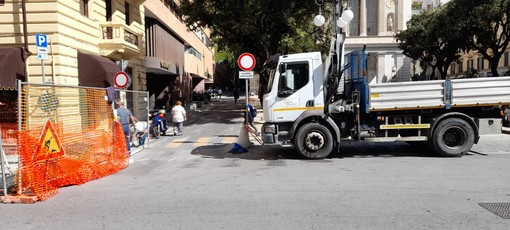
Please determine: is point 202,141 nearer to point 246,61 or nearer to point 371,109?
point 246,61

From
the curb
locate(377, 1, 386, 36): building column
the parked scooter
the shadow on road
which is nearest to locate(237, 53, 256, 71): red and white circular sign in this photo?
the shadow on road

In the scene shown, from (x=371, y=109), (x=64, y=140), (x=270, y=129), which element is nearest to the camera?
(x=64, y=140)

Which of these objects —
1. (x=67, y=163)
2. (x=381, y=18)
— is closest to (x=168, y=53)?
(x=67, y=163)

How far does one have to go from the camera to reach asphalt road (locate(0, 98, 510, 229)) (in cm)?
496

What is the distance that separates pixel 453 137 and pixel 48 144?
365 inches

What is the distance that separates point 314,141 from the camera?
976cm

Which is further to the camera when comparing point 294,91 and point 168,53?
point 168,53

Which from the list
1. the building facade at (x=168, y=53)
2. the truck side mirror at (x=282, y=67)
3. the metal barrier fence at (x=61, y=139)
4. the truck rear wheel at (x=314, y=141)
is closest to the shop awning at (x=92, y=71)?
the metal barrier fence at (x=61, y=139)

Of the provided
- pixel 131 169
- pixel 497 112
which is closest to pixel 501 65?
pixel 497 112

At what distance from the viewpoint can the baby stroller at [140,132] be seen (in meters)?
12.5

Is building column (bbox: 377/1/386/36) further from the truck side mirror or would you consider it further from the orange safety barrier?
the orange safety barrier

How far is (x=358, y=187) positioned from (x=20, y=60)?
11.6 m

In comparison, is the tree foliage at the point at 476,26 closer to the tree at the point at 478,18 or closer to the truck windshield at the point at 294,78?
the tree at the point at 478,18

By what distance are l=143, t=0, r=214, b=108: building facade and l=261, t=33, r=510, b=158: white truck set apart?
16.0 m
